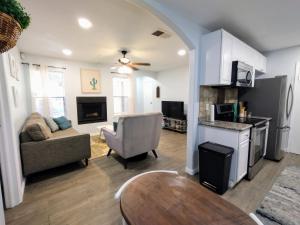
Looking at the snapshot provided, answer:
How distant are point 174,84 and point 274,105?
3567mm

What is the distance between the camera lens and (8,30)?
0.74 metres

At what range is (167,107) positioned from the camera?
19.9 ft

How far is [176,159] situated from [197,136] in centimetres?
92

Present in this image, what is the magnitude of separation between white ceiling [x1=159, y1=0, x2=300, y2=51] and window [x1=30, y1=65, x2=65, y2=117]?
412cm

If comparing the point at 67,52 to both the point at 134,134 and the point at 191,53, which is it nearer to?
the point at 134,134

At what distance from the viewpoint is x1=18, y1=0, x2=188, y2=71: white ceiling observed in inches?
79.6

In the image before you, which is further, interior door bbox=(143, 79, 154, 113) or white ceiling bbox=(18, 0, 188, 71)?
interior door bbox=(143, 79, 154, 113)

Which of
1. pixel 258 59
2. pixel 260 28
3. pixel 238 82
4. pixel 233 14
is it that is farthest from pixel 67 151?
pixel 258 59

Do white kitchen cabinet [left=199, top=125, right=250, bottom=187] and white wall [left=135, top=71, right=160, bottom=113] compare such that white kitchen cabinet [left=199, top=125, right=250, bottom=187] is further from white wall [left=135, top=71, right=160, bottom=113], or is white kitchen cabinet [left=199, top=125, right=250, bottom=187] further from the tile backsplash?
white wall [left=135, top=71, right=160, bottom=113]

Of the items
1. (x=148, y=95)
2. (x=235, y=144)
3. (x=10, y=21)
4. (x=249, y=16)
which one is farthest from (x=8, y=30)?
(x=148, y=95)

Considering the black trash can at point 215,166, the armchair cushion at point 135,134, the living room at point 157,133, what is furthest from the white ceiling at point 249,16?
the black trash can at point 215,166

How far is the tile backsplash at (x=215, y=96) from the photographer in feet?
8.93

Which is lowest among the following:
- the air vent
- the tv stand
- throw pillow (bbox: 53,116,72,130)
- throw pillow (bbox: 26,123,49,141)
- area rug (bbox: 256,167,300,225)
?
area rug (bbox: 256,167,300,225)

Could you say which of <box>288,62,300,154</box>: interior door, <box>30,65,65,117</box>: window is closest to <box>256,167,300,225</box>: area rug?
<box>288,62,300,154</box>: interior door
